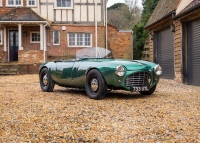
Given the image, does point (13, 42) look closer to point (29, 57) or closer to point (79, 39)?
point (29, 57)

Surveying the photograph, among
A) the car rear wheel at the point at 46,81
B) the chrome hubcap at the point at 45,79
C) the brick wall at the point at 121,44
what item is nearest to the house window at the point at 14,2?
the brick wall at the point at 121,44

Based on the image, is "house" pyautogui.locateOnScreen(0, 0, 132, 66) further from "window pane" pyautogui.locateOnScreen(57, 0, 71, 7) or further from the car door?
the car door

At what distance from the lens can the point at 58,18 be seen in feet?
68.7

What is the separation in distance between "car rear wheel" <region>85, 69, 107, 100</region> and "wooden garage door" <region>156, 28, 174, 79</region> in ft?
23.8

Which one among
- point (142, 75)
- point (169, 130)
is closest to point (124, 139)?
point (169, 130)

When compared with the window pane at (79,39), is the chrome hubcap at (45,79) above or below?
below

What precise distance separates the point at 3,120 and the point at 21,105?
3.93 ft

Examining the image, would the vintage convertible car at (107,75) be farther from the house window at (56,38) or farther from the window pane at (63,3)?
the window pane at (63,3)

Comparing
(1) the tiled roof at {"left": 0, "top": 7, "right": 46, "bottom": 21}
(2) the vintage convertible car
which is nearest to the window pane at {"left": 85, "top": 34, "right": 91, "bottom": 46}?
(1) the tiled roof at {"left": 0, "top": 7, "right": 46, "bottom": 21}

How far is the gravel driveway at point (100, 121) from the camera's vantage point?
369cm

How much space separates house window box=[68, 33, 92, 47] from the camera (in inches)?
840

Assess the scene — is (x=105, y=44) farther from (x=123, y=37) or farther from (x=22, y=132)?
(x=22, y=132)

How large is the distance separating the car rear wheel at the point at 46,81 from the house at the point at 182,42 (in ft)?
16.6

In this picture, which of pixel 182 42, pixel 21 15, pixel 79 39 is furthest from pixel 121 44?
pixel 182 42
